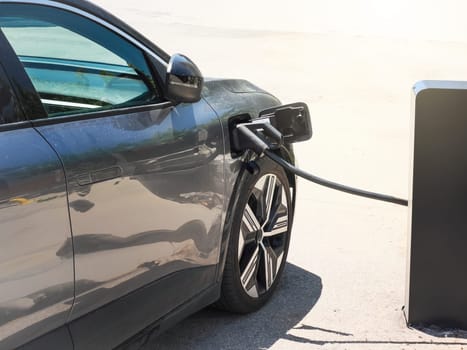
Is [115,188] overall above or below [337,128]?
above

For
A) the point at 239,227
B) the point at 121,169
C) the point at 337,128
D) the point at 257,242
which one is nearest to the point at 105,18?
the point at 121,169

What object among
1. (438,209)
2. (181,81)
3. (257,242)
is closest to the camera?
(181,81)

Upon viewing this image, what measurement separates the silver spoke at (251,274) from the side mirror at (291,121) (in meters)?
0.67

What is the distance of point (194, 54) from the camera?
15.8 meters

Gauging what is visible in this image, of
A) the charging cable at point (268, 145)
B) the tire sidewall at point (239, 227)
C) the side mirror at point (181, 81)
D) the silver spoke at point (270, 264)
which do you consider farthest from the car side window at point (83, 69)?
the silver spoke at point (270, 264)

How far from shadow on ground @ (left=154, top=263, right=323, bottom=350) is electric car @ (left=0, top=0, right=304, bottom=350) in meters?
0.11

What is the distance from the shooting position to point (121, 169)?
9.44 feet

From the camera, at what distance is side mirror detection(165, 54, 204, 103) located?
3219 mm

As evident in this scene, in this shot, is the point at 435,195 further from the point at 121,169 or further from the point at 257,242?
the point at 121,169

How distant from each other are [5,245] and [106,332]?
0.69 m

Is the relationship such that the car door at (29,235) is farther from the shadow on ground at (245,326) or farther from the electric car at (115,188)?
the shadow on ground at (245,326)

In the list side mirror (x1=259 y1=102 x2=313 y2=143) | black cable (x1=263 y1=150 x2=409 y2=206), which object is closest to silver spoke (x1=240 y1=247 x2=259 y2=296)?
black cable (x1=263 y1=150 x2=409 y2=206)

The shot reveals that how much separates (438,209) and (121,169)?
1.65 metres

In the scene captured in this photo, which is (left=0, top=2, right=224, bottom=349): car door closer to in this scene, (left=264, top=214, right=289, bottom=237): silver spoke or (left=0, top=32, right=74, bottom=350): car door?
(left=0, top=32, right=74, bottom=350): car door
